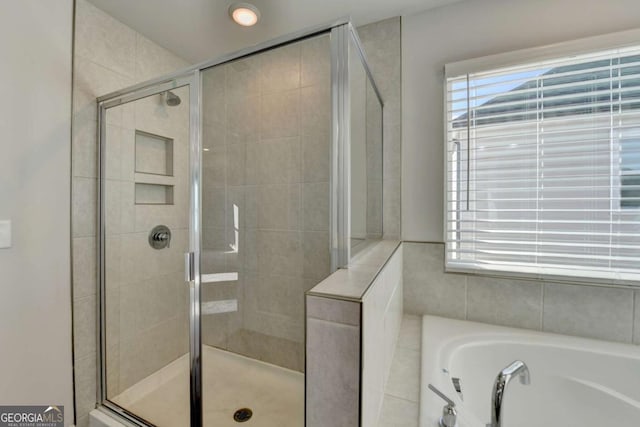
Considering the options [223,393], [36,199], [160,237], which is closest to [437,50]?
[160,237]

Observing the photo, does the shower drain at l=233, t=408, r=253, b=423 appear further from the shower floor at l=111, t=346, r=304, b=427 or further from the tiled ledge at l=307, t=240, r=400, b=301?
the tiled ledge at l=307, t=240, r=400, b=301

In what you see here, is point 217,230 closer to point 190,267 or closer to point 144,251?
point 190,267

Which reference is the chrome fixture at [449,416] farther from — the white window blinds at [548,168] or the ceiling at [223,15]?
the ceiling at [223,15]

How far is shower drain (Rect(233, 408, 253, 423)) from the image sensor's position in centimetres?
132

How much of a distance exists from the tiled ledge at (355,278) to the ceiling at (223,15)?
1344 mm

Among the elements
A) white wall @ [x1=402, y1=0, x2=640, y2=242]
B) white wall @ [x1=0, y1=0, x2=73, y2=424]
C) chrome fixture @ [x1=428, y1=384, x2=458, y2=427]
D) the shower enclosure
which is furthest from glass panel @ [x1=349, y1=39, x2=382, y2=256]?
white wall @ [x1=0, y1=0, x2=73, y2=424]

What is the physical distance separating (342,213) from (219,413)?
4.11 ft

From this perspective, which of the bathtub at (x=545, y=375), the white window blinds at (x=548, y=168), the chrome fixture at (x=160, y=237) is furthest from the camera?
the chrome fixture at (x=160, y=237)

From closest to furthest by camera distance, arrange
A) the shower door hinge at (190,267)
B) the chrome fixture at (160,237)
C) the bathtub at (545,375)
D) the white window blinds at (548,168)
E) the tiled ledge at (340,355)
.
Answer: the tiled ledge at (340,355)
the bathtub at (545,375)
the white window blinds at (548,168)
the shower door hinge at (190,267)
the chrome fixture at (160,237)

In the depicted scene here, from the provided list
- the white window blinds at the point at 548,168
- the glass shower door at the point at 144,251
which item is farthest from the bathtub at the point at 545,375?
the glass shower door at the point at 144,251

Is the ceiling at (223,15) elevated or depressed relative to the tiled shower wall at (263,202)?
elevated

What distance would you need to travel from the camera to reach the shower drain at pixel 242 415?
132 cm

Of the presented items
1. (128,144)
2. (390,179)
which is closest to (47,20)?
(128,144)

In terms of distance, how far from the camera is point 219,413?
4.27 feet
